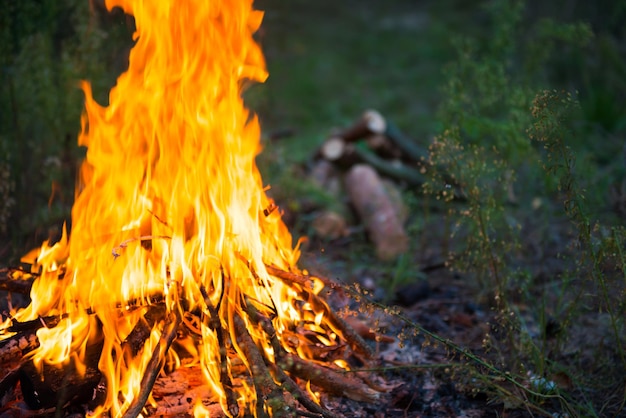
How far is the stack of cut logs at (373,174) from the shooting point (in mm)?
5609

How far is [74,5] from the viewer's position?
5125mm

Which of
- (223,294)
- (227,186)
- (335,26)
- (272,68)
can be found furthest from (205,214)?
(335,26)

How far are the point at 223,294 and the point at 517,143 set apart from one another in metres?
2.52

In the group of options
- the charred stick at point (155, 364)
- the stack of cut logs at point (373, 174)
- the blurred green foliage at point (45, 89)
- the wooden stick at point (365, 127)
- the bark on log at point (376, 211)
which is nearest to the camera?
the charred stick at point (155, 364)

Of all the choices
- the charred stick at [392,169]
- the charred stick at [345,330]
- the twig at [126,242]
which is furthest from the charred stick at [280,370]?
the charred stick at [392,169]

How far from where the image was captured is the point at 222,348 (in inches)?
108

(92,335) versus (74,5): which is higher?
(74,5)

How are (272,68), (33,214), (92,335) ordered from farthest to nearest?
1. (272,68)
2. (33,214)
3. (92,335)

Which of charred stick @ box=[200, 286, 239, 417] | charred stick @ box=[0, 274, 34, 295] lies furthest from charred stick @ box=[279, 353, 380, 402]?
charred stick @ box=[0, 274, 34, 295]

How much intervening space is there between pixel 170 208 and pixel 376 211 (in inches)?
122

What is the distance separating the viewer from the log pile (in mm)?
2590

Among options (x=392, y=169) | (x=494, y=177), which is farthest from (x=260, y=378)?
(x=392, y=169)

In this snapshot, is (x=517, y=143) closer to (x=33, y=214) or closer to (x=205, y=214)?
(x=205, y=214)

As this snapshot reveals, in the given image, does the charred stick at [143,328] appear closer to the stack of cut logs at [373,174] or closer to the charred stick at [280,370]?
the charred stick at [280,370]
